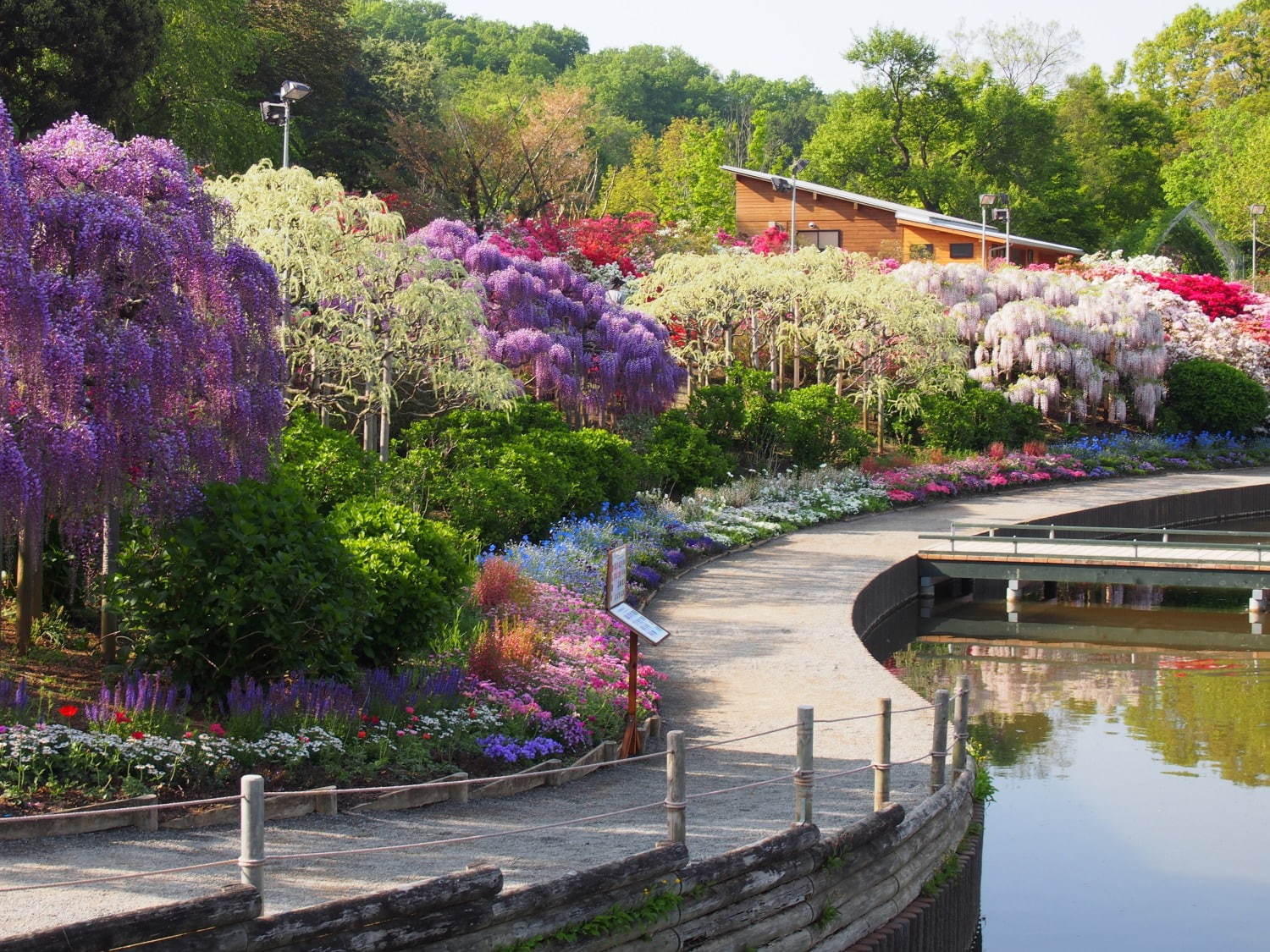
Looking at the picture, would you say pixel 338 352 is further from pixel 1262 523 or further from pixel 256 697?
pixel 1262 523

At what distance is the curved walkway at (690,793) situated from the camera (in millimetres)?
6660

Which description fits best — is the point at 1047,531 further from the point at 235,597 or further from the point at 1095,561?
the point at 235,597

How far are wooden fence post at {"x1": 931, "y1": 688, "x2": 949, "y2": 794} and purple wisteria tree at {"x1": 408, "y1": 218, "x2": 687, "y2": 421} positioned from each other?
13011 mm

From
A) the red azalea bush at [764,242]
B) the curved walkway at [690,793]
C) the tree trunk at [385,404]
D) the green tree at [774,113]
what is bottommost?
the curved walkway at [690,793]

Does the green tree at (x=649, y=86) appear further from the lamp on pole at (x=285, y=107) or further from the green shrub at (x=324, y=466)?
the green shrub at (x=324, y=466)

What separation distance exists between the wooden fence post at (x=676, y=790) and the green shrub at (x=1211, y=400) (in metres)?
34.6

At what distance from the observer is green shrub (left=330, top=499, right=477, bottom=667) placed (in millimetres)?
10547

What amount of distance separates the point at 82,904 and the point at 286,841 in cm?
148

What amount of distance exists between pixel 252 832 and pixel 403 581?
17.2 feet

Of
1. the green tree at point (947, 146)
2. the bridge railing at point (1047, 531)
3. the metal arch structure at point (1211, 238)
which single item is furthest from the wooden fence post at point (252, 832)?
the metal arch structure at point (1211, 238)

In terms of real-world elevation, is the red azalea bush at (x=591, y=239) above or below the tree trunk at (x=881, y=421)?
above

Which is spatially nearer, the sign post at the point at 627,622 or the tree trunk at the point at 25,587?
the sign post at the point at 627,622

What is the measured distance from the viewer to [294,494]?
9.89 meters

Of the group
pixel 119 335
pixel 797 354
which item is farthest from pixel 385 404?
pixel 797 354
